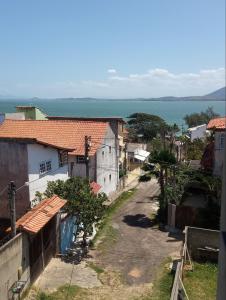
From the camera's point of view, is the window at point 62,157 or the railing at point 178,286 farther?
the window at point 62,157

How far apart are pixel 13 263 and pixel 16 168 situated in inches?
256

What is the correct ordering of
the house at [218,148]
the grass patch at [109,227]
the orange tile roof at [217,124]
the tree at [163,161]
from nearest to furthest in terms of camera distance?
the grass patch at [109,227]
the house at [218,148]
the orange tile roof at [217,124]
the tree at [163,161]

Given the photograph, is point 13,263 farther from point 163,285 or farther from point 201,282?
point 201,282

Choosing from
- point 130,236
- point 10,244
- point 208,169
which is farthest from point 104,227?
point 10,244

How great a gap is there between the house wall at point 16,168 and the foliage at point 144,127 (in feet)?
192

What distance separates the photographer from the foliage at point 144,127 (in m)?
87.5

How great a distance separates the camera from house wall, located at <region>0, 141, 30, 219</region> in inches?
864

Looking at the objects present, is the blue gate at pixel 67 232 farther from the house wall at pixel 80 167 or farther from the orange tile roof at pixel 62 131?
the orange tile roof at pixel 62 131

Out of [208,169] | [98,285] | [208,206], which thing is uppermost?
[208,169]

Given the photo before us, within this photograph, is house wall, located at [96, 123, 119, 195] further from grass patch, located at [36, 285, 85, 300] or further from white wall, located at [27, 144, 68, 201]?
grass patch, located at [36, 285, 85, 300]

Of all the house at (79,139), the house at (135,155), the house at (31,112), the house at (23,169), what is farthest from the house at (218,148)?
the house at (135,155)

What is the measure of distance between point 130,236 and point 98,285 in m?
7.26

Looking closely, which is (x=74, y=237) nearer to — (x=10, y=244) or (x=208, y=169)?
(x=10, y=244)

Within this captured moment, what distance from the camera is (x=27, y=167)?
72.2 feet
